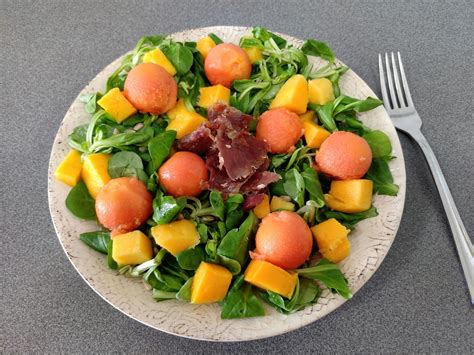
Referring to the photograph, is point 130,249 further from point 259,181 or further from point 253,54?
point 253,54

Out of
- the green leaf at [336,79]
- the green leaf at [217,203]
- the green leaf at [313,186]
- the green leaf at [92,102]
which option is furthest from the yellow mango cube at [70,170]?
the green leaf at [336,79]

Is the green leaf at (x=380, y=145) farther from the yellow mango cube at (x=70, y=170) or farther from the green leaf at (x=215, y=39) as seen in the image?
the yellow mango cube at (x=70, y=170)

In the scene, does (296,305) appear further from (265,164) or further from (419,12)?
(419,12)

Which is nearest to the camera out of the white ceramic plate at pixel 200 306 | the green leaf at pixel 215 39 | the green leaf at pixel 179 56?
the white ceramic plate at pixel 200 306

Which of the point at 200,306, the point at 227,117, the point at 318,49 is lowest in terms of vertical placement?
the point at 200,306

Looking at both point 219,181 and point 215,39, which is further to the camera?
point 215,39

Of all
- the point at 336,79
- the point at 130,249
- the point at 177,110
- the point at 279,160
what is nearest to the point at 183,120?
the point at 177,110

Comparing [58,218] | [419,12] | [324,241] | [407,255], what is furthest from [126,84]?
[419,12]

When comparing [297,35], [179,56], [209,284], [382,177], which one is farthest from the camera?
[297,35]
